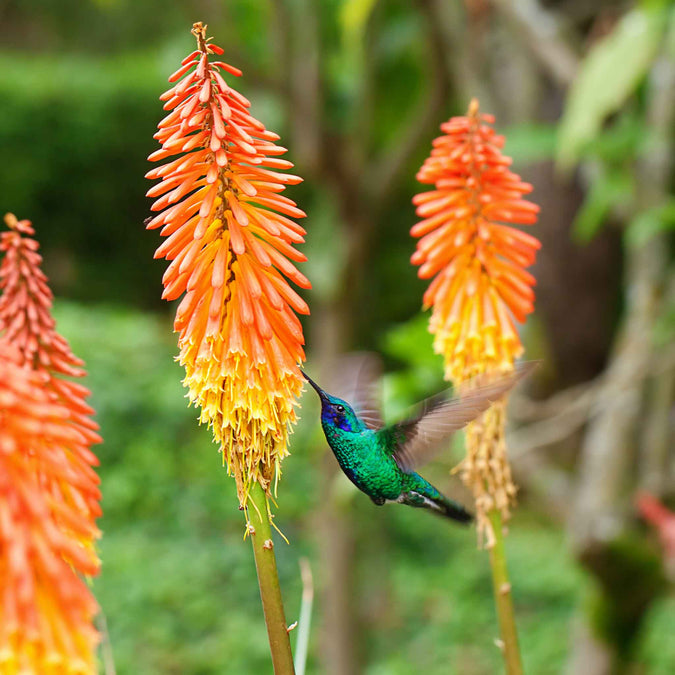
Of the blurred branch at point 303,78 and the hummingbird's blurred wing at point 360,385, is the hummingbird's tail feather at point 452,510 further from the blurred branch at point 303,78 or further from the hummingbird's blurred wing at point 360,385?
the blurred branch at point 303,78

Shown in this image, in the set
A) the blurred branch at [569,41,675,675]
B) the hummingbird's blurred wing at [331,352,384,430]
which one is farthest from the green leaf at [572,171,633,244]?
the hummingbird's blurred wing at [331,352,384,430]

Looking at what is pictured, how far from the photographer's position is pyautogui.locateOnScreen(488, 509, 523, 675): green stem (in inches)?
64.0

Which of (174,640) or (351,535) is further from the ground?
(351,535)

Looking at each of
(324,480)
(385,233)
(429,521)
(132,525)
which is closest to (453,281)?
(324,480)

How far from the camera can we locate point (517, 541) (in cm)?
1088

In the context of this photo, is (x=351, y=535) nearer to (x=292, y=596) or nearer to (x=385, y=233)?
(x=292, y=596)

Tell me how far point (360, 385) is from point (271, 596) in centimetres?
100

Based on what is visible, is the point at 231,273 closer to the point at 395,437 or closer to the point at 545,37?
the point at 395,437

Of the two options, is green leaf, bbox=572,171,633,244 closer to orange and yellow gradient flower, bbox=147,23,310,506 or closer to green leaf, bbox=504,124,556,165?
green leaf, bbox=504,124,556,165

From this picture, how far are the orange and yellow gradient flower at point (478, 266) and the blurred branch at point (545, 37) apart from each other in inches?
133

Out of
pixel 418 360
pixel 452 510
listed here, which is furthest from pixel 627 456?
pixel 452 510

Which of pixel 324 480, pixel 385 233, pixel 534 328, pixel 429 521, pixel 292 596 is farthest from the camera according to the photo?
pixel 385 233

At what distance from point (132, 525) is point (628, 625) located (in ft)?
18.7

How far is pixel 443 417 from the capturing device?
75.9 inches
